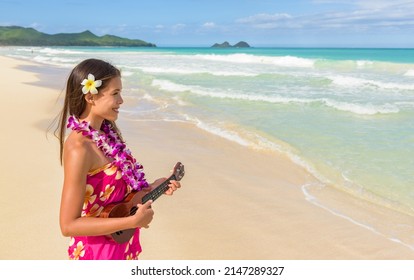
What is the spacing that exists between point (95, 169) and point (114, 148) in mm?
207

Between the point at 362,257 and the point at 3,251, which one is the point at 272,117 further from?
the point at 3,251

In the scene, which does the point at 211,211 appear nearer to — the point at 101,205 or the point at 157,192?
the point at 157,192

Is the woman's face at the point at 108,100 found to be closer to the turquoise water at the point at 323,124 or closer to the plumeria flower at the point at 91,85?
the plumeria flower at the point at 91,85

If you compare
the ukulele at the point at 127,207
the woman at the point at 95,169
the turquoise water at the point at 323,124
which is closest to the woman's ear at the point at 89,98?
the woman at the point at 95,169

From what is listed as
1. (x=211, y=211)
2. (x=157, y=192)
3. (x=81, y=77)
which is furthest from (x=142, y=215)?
(x=211, y=211)

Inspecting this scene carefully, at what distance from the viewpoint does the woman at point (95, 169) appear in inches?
76.9

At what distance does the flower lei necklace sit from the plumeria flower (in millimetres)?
153

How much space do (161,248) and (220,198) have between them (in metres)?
1.45

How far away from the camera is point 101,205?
2.19 m

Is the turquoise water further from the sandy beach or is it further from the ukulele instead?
the ukulele

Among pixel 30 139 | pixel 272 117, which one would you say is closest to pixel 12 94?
pixel 30 139

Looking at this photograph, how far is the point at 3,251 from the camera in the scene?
3973mm

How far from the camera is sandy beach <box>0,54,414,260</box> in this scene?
13.7ft

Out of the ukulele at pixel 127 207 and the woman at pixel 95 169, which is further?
the ukulele at pixel 127 207
